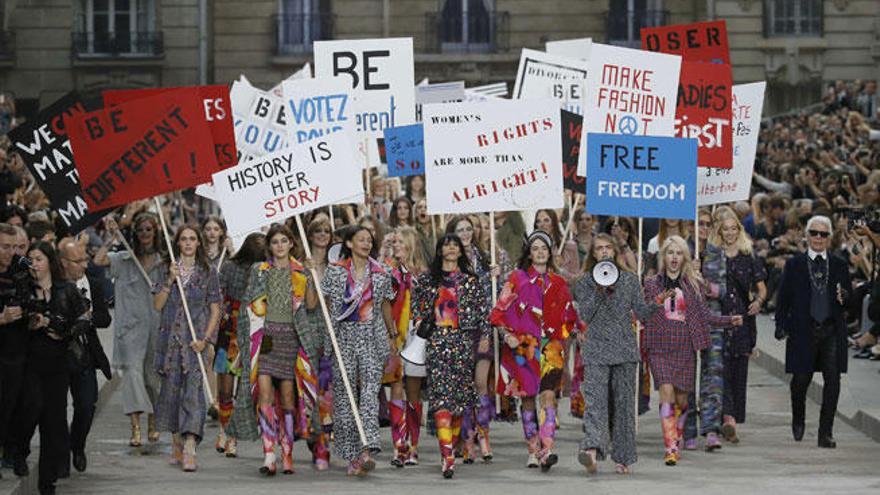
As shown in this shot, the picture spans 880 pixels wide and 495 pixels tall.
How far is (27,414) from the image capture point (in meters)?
14.6

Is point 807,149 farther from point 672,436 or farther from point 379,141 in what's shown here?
point 672,436

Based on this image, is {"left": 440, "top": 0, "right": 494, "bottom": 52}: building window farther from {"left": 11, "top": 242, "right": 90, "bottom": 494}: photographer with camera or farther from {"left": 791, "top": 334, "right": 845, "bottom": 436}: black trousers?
{"left": 11, "top": 242, "right": 90, "bottom": 494}: photographer with camera

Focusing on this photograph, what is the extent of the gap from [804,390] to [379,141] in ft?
38.0

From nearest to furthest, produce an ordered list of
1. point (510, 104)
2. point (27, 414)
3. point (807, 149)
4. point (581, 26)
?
point (27, 414)
point (510, 104)
point (807, 149)
point (581, 26)

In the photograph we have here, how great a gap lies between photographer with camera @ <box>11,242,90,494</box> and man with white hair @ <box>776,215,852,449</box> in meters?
5.26

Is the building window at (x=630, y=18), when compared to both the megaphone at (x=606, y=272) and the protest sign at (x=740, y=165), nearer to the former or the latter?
the protest sign at (x=740, y=165)

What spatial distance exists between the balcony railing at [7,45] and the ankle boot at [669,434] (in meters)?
36.5

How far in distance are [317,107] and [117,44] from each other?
107 feet

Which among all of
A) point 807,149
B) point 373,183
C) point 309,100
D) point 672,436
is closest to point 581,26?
point 807,149

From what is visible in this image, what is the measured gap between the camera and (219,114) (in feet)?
63.1

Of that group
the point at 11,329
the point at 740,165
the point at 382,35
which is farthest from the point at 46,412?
the point at 382,35

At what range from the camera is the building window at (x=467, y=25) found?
5225 cm

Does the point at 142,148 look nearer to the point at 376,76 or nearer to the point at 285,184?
the point at 285,184

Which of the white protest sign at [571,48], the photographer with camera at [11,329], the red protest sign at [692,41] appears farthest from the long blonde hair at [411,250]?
the white protest sign at [571,48]
